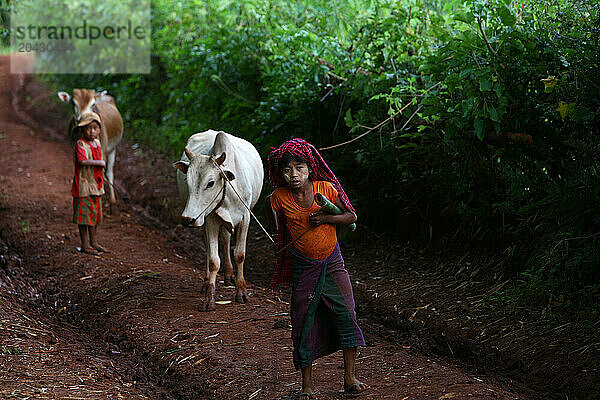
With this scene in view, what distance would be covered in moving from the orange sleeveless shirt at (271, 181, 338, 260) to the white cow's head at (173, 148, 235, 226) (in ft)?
4.73

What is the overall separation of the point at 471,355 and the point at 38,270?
506cm

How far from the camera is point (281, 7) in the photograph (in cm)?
1080

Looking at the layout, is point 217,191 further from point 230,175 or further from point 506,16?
point 506,16

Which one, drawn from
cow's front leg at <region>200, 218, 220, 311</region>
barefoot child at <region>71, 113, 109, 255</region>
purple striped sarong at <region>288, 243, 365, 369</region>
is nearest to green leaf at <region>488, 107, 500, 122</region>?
purple striped sarong at <region>288, 243, 365, 369</region>

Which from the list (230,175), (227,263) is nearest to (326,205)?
(230,175)

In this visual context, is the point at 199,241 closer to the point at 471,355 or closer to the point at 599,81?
the point at 471,355

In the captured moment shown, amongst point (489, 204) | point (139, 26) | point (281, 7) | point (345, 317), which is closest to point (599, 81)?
point (489, 204)

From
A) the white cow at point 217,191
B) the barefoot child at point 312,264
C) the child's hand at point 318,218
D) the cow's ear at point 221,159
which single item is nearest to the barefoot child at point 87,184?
the white cow at point 217,191

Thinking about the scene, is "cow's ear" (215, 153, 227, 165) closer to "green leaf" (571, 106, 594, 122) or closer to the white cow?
the white cow

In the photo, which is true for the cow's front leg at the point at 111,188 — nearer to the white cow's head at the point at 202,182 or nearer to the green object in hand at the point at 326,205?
the white cow's head at the point at 202,182

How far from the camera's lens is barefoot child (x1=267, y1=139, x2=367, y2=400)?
172 inches

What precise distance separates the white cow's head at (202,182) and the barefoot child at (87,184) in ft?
8.63

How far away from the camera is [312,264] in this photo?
4449 millimetres

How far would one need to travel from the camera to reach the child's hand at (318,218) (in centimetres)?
443
